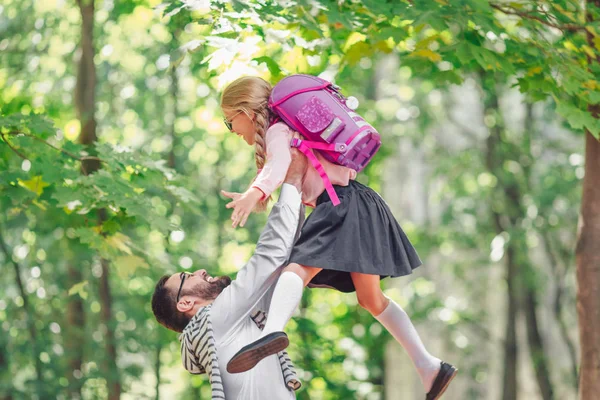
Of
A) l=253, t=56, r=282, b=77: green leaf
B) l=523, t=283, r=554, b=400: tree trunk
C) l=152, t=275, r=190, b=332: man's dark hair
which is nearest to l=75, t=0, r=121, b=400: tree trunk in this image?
l=253, t=56, r=282, b=77: green leaf

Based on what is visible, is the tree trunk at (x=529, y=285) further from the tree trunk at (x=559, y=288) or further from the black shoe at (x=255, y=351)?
the black shoe at (x=255, y=351)

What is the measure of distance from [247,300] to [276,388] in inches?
13.7

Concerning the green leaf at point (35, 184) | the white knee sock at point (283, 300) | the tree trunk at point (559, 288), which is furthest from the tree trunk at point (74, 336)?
the tree trunk at point (559, 288)

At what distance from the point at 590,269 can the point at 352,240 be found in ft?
7.00

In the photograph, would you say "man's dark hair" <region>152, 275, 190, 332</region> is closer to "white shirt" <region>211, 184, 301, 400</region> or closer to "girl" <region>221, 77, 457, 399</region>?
"white shirt" <region>211, 184, 301, 400</region>

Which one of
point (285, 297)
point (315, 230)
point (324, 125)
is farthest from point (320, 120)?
point (285, 297)

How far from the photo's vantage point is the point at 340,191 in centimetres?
312

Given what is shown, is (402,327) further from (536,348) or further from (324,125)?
(536,348)

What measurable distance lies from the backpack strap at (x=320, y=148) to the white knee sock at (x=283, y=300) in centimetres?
34

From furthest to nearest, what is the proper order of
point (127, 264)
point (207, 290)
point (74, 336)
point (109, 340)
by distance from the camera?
1. point (109, 340)
2. point (74, 336)
3. point (127, 264)
4. point (207, 290)

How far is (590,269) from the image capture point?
4.56 m

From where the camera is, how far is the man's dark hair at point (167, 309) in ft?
10.5

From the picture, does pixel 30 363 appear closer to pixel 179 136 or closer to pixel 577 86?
pixel 179 136

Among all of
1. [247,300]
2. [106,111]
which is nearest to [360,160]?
[247,300]
